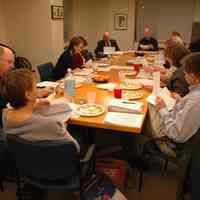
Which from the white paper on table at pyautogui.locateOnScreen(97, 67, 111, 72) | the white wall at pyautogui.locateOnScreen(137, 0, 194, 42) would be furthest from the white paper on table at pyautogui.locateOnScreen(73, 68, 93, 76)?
the white wall at pyautogui.locateOnScreen(137, 0, 194, 42)

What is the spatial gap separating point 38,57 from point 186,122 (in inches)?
166

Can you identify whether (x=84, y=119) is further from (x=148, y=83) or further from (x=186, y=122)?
(x=148, y=83)

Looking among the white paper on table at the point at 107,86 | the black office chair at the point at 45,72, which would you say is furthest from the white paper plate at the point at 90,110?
the black office chair at the point at 45,72

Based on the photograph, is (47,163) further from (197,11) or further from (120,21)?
(197,11)

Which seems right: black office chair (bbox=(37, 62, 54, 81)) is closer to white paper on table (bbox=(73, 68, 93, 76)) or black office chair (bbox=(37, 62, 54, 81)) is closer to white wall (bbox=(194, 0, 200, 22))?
white paper on table (bbox=(73, 68, 93, 76))

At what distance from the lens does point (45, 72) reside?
11.6 feet

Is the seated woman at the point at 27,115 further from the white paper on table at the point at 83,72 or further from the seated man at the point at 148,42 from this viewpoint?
the seated man at the point at 148,42

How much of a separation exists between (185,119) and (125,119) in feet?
1.41

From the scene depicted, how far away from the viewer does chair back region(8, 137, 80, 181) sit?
4.42ft

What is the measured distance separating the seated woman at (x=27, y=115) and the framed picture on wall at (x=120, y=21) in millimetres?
5949

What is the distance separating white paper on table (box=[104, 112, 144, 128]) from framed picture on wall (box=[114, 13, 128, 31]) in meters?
5.60

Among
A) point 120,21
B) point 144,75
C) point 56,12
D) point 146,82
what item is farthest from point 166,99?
point 120,21

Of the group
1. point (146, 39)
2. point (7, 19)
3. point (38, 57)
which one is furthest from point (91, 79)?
point (146, 39)

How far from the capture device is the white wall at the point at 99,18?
6969 mm
